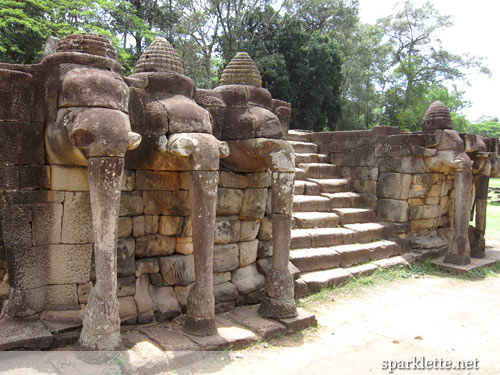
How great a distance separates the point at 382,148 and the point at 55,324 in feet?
23.6

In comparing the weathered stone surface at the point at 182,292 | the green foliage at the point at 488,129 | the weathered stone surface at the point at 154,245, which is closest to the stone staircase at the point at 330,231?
the weathered stone surface at the point at 182,292

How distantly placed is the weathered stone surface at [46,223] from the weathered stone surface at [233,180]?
75.2 inches

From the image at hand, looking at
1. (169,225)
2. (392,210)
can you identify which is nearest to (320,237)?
(392,210)

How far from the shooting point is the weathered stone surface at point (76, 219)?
13.0 ft

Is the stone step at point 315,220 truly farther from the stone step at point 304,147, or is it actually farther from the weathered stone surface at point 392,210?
the stone step at point 304,147

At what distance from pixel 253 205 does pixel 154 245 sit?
1423mm

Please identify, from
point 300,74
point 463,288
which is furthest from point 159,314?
point 300,74

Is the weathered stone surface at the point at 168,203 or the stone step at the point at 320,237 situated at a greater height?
the weathered stone surface at the point at 168,203

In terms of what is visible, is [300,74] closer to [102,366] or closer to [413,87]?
[413,87]

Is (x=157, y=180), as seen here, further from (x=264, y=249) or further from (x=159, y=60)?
(x=264, y=249)

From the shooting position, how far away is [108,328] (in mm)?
3402

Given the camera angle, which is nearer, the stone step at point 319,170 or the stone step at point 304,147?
the stone step at point 319,170

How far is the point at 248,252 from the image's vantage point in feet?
18.1

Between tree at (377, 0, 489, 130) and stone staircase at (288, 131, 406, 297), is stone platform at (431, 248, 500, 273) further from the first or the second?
tree at (377, 0, 489, 130)
